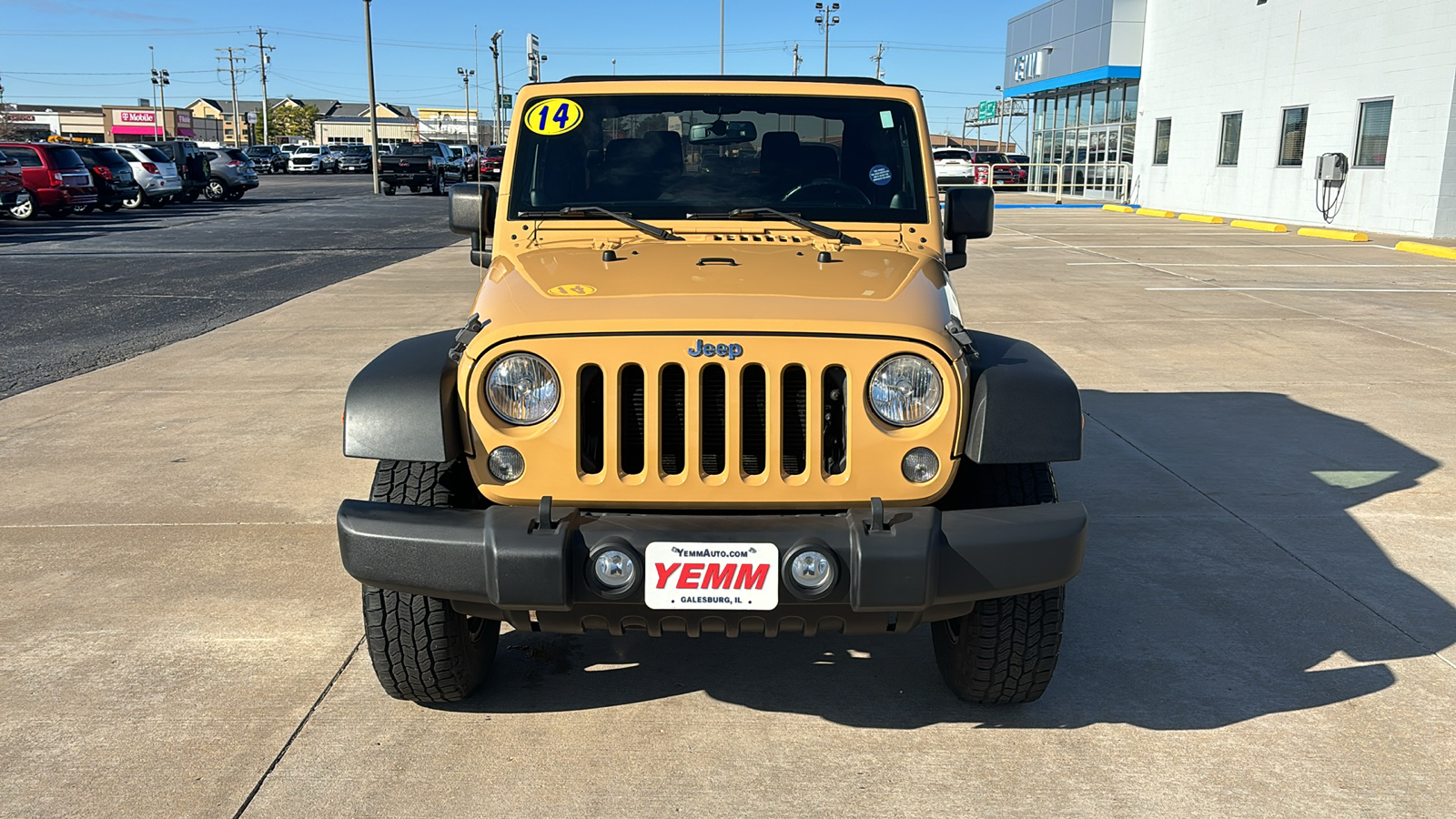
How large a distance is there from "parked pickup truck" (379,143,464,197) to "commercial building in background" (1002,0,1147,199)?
65.7ft

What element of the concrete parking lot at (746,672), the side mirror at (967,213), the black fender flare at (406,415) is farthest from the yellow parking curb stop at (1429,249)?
the black fender flare at (406,415)

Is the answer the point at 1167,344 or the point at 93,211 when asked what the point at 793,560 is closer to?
the point at 1167,344

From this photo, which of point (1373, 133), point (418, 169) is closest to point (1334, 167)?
point (1373, 133)

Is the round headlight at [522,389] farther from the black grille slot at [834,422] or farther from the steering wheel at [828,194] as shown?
the steering wheel at [828,194]

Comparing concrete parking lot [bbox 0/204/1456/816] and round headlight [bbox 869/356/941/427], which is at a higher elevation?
round headlight [bbox 869/356/941/427]

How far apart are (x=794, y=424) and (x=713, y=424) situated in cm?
21

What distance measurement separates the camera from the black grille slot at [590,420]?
2.99 metres

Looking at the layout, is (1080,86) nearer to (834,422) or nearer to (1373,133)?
(1373,133)

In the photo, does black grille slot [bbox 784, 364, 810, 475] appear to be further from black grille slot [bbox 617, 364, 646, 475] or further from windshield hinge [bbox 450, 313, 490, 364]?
windshield hinge [bbox 450, 313, 490, 364]

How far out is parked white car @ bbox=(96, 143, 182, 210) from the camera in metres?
30.0

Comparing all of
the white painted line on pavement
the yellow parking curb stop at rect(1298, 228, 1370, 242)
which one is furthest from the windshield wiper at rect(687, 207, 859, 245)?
the yellow parking curb stop at rect(1298, 228, 1370, 242)

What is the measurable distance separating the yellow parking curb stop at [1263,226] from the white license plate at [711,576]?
22.8 metres

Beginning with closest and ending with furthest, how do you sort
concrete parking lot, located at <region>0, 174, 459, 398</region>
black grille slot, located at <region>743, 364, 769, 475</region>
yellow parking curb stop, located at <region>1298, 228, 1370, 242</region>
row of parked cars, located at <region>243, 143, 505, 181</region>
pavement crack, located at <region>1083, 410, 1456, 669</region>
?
black grille slot, located at <region>743, 364, 769, 475</region>, pavement crack, located at <region>1083, 410, 1456, 669</region>, concrete parking lot, located at <region>0, 174, 459, 398</region>, yellow parking curb stop, located at <region>1298, 228, 1370, 242</region>, row of parked cars, located at <region>243, 143, 505, 181</region>

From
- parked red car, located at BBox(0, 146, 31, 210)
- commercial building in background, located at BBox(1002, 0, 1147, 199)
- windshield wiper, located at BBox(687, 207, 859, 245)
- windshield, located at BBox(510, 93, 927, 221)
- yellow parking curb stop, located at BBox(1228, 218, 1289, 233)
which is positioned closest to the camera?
windshield wiper, located at BBox(687, 207, 859, 245)
